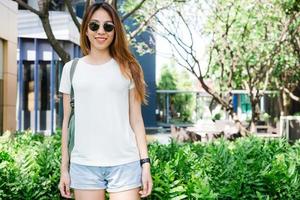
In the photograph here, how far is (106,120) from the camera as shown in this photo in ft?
9.64

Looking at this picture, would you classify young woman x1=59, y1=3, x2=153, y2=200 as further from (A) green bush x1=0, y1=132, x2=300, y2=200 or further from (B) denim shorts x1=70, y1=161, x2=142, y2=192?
(A) green bush x1=0, y1=132, x2=300, y2=200

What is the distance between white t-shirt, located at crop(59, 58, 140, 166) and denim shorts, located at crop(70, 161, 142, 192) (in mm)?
32

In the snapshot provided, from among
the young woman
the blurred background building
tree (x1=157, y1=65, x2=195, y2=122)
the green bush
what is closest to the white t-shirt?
the young woman

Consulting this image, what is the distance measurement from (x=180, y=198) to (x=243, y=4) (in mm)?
10504

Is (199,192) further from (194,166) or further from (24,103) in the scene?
(24,103)

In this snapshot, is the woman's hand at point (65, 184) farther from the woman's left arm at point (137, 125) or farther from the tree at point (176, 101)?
the tree at point (176, 101)

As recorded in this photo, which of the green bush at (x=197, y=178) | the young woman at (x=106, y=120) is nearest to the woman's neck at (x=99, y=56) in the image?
the young woman at (x=106, y=120)

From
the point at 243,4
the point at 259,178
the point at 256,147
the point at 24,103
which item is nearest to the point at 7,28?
the point at 243,4

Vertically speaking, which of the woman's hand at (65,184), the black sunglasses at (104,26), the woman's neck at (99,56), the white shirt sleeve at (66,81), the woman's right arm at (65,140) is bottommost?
the woman's hand at (65,184)

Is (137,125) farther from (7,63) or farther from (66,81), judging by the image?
(7,63)

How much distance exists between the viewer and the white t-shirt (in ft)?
9.59

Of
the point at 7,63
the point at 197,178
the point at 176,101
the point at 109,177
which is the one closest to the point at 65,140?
the point at 109,177

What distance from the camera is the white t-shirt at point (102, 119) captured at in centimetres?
292

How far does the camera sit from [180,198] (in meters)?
Answer: 3.70
